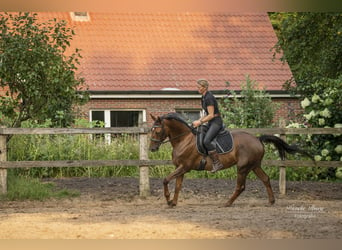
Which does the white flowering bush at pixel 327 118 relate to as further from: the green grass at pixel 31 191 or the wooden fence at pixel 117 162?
the green grass at pixel 31 191

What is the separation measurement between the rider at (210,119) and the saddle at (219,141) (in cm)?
9

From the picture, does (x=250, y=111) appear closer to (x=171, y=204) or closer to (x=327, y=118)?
(x=327, y=118)

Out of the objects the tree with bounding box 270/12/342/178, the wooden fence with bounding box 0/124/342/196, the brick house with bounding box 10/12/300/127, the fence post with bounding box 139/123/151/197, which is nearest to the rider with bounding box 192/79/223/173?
the wooden fence with bounding box 0/124/342/196

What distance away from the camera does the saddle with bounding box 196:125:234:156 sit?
1303cm

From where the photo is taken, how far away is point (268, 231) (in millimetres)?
9766

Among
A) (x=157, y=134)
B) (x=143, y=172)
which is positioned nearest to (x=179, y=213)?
(x=157, y=134)

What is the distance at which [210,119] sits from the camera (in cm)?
1256

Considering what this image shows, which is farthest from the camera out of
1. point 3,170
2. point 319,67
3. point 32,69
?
point 319,67

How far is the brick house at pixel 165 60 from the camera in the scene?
74.7 feet

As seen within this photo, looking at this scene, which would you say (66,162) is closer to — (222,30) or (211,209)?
(211,209)

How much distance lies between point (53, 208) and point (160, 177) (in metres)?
3.79

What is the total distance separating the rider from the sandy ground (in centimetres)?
103

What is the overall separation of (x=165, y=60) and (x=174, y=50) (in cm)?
63

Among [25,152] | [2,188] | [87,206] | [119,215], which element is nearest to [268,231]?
[119,215]
